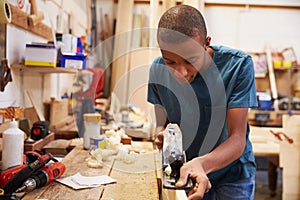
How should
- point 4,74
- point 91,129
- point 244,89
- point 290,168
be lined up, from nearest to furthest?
point 244,89 < point 4,74 < point 91,129 < point 290,168

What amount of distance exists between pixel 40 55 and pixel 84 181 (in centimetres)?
93

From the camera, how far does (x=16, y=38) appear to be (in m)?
1.81

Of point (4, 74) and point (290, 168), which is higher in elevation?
point (4, 74)

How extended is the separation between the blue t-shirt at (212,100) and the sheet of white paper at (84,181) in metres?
0.33

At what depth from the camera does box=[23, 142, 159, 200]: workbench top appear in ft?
3.44

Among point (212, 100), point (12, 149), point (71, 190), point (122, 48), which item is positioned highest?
point (122, 48)

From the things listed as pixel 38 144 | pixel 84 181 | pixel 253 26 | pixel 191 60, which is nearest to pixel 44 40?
pixel 38 144

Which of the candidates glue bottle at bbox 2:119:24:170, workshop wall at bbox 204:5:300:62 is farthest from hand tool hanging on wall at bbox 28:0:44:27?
workshop wall at bbox 204:5:300:62

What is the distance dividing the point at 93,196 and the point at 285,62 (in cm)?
366

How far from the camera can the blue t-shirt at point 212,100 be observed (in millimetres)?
1146

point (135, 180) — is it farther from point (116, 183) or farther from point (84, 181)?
point (84, 181)

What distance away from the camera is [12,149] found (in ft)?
3.94

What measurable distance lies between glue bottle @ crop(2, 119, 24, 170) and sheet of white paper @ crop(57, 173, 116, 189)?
169mm

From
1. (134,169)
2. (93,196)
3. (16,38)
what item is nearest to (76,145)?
(134,169)
